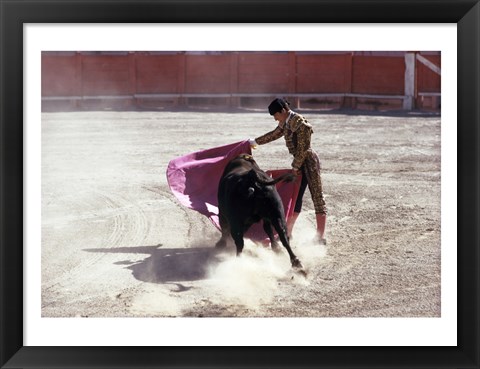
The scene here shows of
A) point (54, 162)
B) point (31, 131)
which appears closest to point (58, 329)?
point (31, 131)

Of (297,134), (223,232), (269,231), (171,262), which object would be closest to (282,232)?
(269,231)

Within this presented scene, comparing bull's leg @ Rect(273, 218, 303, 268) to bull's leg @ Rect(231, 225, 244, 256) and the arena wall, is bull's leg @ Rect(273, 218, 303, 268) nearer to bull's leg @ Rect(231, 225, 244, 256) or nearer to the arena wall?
bull's leg @ Rect(231, 225, 244, 256)

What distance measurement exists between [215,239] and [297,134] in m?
1.00

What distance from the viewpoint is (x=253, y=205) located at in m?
5.49

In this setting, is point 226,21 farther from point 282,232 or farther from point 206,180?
point 206,180

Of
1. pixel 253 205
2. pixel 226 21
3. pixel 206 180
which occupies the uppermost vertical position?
pixel 226 21

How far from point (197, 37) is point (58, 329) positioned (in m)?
1.67

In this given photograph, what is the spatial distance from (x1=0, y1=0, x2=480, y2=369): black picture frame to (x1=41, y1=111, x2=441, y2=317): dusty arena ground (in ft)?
1.48

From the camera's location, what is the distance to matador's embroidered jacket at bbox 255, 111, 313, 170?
5867mm

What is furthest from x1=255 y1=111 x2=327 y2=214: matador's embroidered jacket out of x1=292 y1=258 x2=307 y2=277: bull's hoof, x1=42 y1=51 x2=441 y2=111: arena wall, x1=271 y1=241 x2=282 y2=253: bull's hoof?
x1=42 y1=51 x2=441 y2=111: arena wall

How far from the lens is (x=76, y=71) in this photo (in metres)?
13.7

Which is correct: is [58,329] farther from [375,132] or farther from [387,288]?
[375,132]

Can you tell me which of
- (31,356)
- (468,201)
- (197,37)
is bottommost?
(31,356)

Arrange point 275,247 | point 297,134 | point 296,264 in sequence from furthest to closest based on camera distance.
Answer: point 297,134, point 275,247, point 296,264
